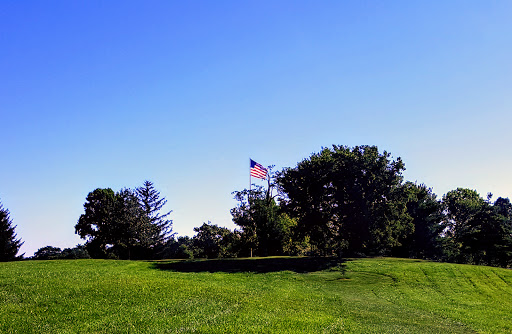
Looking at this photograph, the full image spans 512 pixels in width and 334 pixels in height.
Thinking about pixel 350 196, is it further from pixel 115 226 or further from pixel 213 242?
pixel 115 226

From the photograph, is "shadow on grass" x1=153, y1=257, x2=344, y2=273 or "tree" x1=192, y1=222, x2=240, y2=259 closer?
"shadow on grass" x1=153, y1=257, x2=344, y2=273

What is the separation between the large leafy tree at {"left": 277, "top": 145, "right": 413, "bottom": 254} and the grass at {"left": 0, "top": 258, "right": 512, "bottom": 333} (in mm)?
9122

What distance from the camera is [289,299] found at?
71.3 ft

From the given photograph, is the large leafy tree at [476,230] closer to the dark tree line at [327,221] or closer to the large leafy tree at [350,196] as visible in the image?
A: the dark tree line at [327,221]

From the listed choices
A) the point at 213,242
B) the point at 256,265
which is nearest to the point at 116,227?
the point at 213,242

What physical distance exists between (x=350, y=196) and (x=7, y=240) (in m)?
58.3

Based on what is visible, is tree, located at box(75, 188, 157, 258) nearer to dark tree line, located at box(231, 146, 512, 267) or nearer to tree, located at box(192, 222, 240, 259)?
tree, located at box(192, 222, 240, 259)

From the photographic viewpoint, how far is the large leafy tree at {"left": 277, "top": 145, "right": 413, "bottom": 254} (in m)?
45.1

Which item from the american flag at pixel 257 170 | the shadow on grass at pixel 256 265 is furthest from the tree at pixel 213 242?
the shadow on grass at pixel 256 265

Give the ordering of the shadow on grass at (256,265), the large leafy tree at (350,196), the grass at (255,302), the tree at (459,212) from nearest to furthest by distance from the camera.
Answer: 1. the grass at (255,302)
2. the shadow on grass at (256,265)
3. the large leafy tree at (350,196)
4. the tree at (459,212)

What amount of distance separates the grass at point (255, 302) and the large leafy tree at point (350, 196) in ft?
29.9

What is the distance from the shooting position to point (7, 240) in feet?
204

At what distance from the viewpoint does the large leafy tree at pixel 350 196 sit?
45062 mm

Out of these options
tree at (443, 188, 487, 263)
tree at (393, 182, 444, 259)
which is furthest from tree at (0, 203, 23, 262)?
tree at (443, 188, 487, 263)
